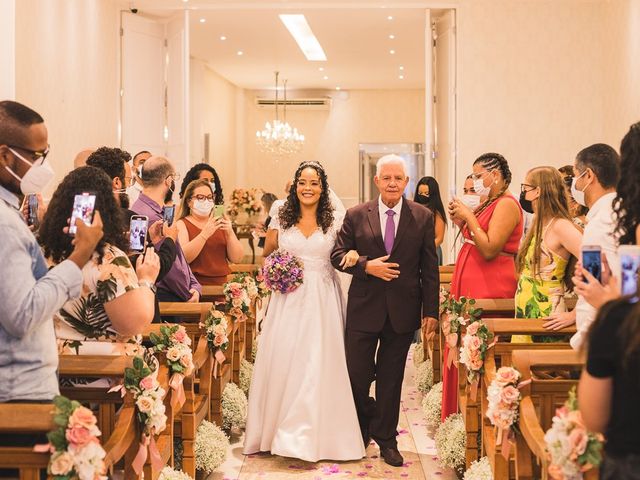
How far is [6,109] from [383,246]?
9.51 ft

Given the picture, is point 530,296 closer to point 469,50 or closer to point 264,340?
point 264,340

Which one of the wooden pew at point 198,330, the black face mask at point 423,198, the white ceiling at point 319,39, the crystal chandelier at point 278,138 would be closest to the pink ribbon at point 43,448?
the wooden pew at point 198,330

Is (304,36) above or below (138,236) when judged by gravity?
above

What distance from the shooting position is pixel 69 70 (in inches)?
344

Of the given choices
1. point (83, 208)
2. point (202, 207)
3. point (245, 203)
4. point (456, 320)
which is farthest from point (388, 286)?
point (245, 203)

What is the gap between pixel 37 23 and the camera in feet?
25.2

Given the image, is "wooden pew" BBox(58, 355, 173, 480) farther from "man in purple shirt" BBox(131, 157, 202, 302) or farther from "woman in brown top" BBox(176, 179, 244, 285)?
"woman in brown top" BBox(176, 179, 244, 285)

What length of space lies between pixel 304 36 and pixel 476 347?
383 inches

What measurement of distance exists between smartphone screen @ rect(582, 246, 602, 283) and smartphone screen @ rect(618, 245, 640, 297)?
16cm

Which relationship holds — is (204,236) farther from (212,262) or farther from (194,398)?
(194,398)

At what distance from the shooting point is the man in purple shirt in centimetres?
488

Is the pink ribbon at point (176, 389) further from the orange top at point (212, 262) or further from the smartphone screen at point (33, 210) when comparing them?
the orange top at point (212, 262)

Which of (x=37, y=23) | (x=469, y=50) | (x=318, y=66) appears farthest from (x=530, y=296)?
(x=318, y=66)

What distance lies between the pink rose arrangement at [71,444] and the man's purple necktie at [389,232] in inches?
118
